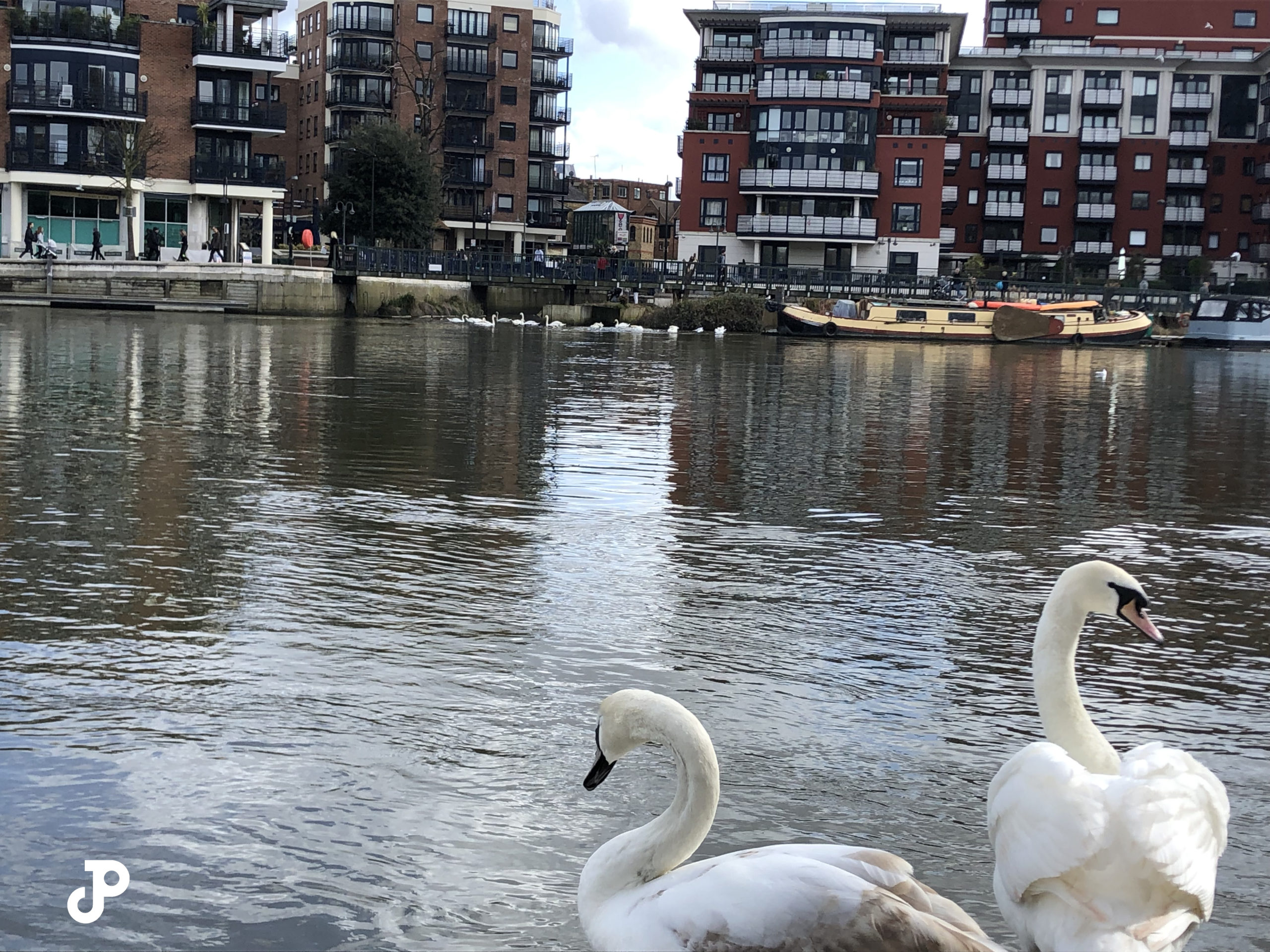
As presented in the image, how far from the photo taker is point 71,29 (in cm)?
5894

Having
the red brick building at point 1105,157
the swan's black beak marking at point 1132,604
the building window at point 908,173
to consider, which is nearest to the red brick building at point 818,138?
the building window at point 908,173

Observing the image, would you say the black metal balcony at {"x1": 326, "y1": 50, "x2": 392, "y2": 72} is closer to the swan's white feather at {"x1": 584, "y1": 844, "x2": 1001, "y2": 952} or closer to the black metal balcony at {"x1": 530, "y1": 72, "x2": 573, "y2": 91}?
the black metal balcony at {"x1": 530, "y1": 72, "x2": 573, "y2": 91}

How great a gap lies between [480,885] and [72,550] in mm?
5792

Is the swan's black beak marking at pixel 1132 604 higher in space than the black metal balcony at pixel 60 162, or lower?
lower

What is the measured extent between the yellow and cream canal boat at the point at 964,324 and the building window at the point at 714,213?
23236 mm

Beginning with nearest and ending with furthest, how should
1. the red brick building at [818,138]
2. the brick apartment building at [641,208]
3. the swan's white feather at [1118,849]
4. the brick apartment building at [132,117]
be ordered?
the swan's white feather at [1118,849], the brick apartment building at [132,117], the red brick building at [818,138], the brick apartment building at [641,208]

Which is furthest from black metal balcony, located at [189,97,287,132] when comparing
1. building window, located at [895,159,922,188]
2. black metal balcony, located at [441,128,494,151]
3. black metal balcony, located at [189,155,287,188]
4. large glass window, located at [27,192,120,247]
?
building window, located at [895,159,922,188]

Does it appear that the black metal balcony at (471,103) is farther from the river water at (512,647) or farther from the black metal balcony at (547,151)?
the river water at (512,647)

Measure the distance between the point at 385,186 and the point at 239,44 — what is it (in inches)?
475

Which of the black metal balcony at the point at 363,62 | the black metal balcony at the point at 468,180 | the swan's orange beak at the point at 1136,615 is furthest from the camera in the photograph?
the black metal balcony at the point at 468,180

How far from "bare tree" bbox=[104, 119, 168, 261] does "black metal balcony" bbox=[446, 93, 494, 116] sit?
3275cm

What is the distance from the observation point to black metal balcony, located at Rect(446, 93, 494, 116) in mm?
91312

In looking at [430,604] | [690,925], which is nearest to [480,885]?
[690,925]

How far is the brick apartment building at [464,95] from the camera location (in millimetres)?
91000
